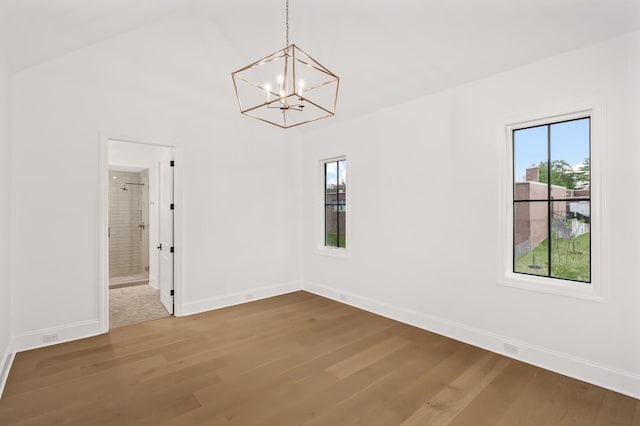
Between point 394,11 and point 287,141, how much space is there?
9.34 feet

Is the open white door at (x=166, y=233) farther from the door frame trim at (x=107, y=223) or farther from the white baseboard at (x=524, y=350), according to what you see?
the white baseboard at (x=524, y=350)

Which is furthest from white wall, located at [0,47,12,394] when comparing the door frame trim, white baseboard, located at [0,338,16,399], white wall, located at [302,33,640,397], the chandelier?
white wall, located at [302,33,640,397]

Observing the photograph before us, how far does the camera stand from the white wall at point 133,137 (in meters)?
3.20

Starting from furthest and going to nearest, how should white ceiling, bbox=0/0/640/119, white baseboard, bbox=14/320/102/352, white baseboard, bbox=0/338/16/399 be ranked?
1. white baseboard, bbox=14/320/102/352
2. white baseboard, bbox=0/338/16/399
3. white ceiling, bbox=0/0/640/119

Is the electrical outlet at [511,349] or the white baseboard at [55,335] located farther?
the white baseboard at [55,335]

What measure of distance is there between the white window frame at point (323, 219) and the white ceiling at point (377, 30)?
113 centimetres

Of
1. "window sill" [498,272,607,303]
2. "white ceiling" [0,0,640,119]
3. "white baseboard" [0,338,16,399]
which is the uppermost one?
"white ceiling" [0,0,640,119]

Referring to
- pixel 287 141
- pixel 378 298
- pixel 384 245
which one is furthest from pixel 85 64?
pixel 378 298

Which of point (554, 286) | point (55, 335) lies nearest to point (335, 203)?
point (554, 286)

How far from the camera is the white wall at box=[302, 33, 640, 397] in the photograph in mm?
2441

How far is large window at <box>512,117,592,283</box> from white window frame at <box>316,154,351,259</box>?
220 cm

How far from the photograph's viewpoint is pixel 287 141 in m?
5.38

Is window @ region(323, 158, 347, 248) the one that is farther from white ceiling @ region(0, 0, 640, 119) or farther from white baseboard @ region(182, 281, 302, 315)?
white ceiling @ region(0, 0, 640, 119)

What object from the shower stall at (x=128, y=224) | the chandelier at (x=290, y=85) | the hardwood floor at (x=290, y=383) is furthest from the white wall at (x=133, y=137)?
the shower stall at (x=128, y=224)
